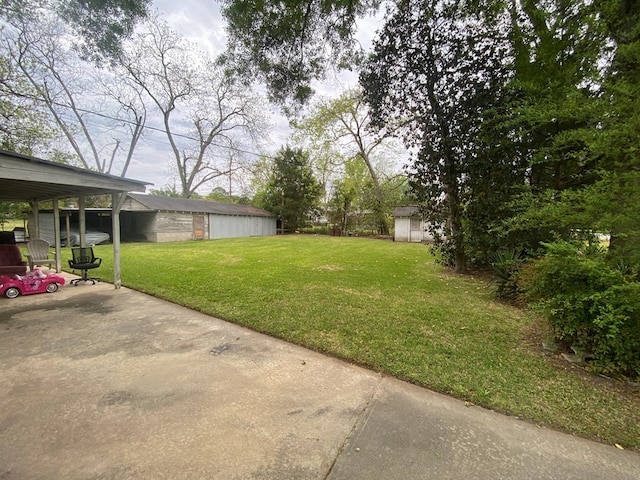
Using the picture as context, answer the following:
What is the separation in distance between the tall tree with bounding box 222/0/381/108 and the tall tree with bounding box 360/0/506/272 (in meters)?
1.46

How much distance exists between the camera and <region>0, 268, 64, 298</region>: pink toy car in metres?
5.02

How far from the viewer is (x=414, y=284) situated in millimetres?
6559

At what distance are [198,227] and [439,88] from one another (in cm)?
1773

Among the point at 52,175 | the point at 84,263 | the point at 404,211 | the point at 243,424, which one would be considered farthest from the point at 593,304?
the point at 404,211

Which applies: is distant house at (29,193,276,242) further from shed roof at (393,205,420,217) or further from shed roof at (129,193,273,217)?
shed roof at (393,205,420,217)

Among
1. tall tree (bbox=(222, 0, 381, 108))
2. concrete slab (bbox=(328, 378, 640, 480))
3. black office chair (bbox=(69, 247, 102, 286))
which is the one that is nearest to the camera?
concrete slab (bbox=(328, 378, 640, 480))

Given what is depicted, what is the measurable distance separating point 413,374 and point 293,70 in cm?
600

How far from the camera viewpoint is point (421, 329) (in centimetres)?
382

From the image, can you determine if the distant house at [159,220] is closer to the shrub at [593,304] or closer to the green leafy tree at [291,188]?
the green leafy tree at [291,188]

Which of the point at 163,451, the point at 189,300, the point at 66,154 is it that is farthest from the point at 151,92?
the point at 163,451

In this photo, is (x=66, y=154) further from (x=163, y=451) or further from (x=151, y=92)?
(x=163, y=451)

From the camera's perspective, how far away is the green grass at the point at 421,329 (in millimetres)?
2252

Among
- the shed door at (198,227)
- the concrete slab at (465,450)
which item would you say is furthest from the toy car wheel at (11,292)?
the shed door at (198,227)

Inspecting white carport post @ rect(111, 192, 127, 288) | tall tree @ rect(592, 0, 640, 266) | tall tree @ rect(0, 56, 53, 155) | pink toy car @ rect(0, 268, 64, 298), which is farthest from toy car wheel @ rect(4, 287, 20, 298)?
tall tree @ rect(0, 56, 53, 155)
